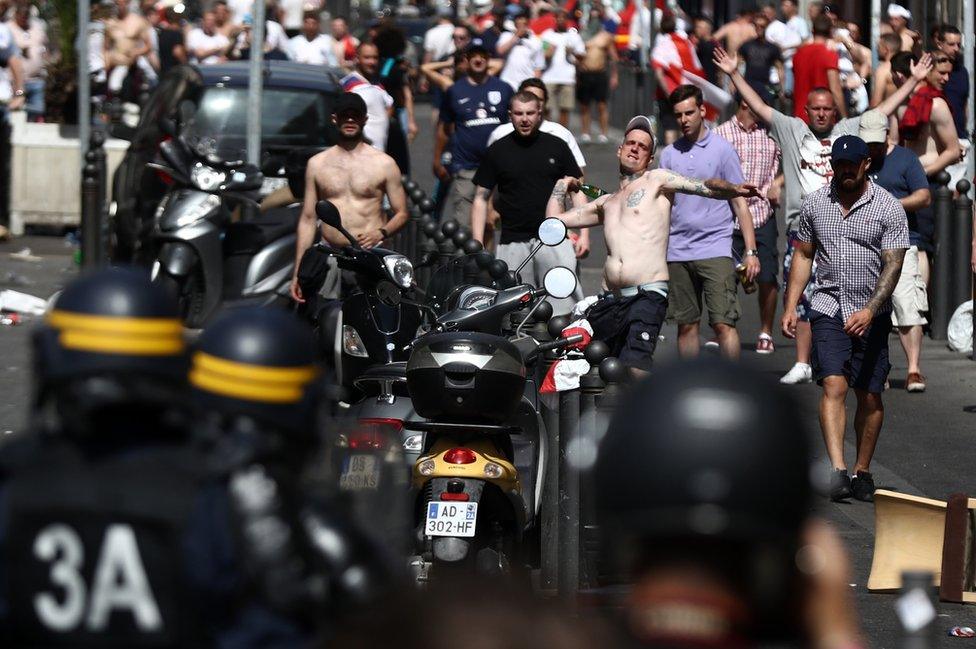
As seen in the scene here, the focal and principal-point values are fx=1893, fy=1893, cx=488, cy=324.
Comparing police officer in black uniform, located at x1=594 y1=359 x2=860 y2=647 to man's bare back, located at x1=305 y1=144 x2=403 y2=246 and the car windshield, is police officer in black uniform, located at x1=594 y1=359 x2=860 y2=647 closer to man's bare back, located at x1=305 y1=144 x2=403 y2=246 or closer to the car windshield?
man's bare back, located at x1=305 y1=144 x2=403 y2=246

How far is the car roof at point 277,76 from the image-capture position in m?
14.7

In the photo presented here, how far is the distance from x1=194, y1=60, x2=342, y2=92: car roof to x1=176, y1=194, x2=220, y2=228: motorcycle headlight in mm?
1569

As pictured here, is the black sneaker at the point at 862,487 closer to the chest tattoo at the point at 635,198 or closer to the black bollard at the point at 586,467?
the chest tattoo at the point at 635,198

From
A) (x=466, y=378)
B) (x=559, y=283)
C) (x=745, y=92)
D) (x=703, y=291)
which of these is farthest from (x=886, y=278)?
(x=745, y=92)

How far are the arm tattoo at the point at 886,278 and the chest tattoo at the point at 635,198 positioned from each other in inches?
52.1

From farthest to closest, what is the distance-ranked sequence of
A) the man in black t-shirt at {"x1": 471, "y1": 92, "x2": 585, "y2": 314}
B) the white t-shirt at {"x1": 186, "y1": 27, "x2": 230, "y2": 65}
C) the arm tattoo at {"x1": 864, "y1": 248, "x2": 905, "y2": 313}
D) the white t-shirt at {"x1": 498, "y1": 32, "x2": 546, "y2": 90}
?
the white t-shirt at {"x1": 186, "y1": 27, "x2": 230, "y2": 65} < the white t-shirt at {"x1": 498, "y1": 32, "x2": 546, "y2": 90} < the man in black t-shirt at {"x1": 471, "y1": 92, "x2": 585, "y2": 314} < the arm tattoo at {"x1": 864, "y1": 248, "x2": 905, "y2": 313}

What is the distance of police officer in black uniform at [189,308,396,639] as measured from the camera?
280 cm

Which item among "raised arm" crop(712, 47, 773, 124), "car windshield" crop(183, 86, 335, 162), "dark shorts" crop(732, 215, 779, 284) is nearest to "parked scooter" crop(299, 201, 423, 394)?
"raised arm" crop(712, 47, 773, 124)

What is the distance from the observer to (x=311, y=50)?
75.7 feet

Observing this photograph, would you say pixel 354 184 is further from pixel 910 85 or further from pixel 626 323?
pixel 910 85

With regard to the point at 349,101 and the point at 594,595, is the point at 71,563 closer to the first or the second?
the point at 594,595

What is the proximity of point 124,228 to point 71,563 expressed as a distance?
38.0 ft

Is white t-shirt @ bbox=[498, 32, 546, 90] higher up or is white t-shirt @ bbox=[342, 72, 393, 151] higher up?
white t-shirt @ bbox=[498, 32, 546, 90]

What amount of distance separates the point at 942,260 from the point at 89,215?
21.0 feet
